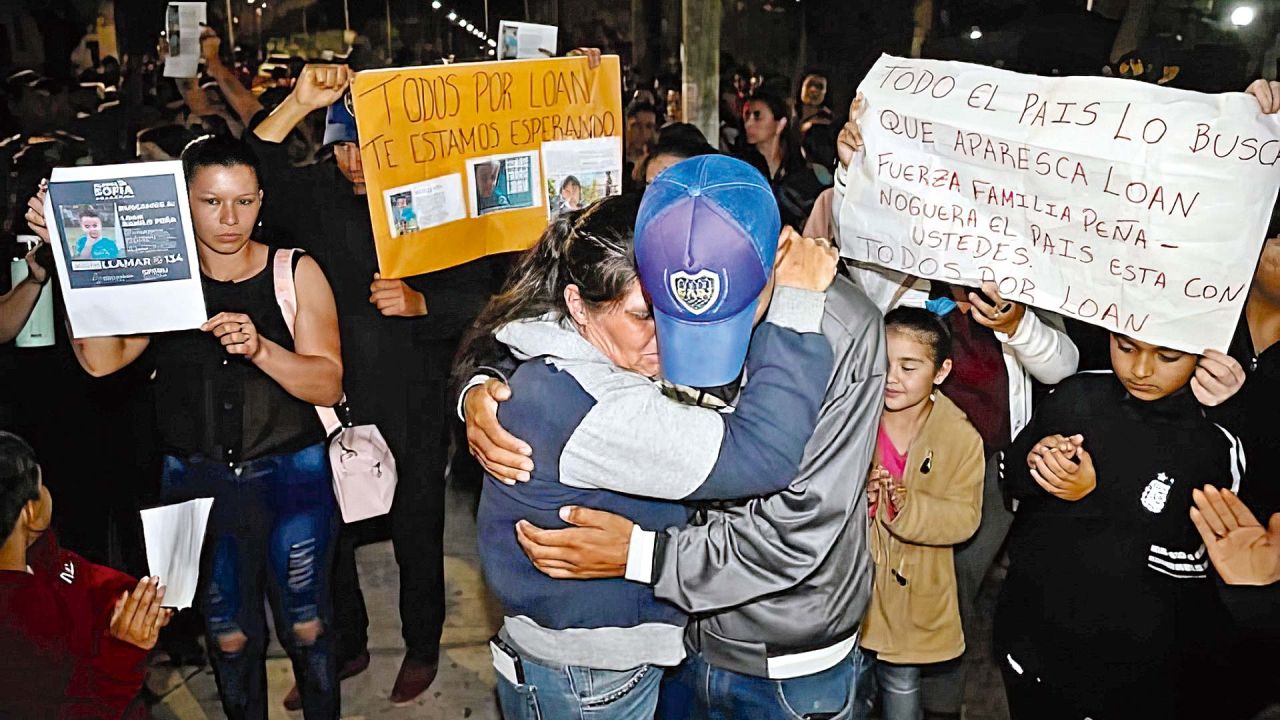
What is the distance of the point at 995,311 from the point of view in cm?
261

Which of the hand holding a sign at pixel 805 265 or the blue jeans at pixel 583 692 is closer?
the hand holding a sign at pixel 805 265

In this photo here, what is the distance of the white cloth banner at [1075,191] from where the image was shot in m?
2.27

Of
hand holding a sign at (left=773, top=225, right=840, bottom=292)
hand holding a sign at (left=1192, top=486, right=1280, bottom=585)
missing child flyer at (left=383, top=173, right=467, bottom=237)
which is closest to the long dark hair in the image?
hand holding a sign at (left=773, top=225, right=840, bottom=292)

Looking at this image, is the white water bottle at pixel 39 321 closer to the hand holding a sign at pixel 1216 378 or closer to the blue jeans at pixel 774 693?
the blue jeans at pixel 774 693

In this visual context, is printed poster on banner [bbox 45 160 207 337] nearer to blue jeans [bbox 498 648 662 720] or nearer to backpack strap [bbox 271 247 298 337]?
backpack strap [bbox 271 247 298 337]

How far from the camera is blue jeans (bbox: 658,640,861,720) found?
2.09m

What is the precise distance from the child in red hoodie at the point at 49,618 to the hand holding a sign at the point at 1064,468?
2210 mm

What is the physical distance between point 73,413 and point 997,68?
2.27 m

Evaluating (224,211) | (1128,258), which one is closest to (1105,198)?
(1128,258)

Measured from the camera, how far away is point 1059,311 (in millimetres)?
2484

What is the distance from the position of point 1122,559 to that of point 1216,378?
463 millimetres

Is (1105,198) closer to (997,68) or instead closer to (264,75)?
(997,68)

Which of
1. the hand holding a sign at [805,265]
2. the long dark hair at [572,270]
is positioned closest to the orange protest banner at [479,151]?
the long dark hair at [572,270]

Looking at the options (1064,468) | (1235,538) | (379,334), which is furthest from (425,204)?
(1235,538)
